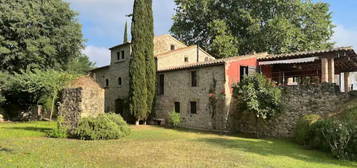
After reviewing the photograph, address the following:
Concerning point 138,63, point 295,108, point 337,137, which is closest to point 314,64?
point 295,108

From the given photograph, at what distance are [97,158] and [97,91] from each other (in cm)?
691

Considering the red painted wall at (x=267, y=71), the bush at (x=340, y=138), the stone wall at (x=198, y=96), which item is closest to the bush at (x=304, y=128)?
the bush at (x=340, y=138)

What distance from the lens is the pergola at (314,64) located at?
636 inches

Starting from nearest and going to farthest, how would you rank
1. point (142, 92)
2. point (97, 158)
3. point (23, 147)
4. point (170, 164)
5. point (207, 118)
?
point (170, 164) < point (97, 158) < point (23, 147) < point (207, 118) < point (142, 92)

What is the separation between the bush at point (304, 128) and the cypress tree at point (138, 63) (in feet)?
39.3

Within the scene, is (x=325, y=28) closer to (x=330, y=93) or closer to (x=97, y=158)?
(x=330, y=93)

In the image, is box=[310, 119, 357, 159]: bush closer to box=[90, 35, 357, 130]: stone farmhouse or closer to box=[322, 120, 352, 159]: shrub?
box=[322, 120, 352, 159]: shrub

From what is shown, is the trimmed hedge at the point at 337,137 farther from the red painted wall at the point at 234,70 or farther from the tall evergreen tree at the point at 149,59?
the tall evergreen tree at the point at 149,59

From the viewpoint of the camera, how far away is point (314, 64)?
20.0 m

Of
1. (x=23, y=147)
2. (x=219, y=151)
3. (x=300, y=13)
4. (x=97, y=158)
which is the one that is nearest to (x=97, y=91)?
(x=23, y=147)

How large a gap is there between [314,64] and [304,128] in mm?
7523

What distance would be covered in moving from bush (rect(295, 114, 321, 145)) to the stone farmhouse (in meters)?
3.11

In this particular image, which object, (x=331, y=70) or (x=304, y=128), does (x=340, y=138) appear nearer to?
(x=304, y=128)

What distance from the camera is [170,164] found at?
28.5 feet
